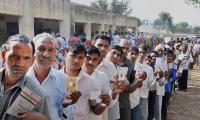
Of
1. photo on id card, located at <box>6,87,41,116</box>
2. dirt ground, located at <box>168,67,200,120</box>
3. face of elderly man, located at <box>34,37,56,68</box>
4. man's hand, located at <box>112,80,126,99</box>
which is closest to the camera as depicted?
photo on id card, located at <box>6,87,41,116</box>

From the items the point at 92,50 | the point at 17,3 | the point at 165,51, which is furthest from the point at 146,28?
the point at 92,50

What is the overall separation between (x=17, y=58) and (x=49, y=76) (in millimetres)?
631

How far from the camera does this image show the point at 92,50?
3949 mm

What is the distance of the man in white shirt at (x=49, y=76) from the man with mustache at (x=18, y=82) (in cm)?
45

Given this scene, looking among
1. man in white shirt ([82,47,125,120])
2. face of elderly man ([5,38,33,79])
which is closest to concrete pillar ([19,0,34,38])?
man in white shirt ([82,47,125,120])

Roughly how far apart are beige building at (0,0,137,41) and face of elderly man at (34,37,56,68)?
10117 mm

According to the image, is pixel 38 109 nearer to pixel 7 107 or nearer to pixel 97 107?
pixel 7 107

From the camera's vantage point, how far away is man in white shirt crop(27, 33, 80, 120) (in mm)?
2852

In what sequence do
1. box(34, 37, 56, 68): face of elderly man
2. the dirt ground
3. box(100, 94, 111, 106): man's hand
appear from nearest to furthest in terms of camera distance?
box(34, 37, 56, 68): face of elderly man < box(100, 94, 111, 106): man's hand < the dirt ground

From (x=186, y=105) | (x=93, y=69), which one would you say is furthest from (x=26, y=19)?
(x=93, y=69)

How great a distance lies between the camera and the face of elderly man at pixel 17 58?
7.40 feet

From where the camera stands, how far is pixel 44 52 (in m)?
3.07

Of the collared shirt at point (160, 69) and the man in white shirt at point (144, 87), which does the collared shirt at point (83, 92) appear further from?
the collared shirt at point (160, 69)

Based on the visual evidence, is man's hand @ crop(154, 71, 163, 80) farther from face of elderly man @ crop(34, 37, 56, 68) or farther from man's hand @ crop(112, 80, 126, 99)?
face of elderly man @ crop(34, 37, 56, 68)
